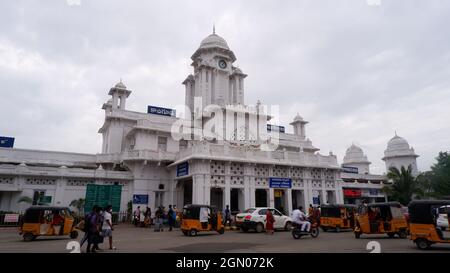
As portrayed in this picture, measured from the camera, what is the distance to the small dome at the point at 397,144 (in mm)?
49719

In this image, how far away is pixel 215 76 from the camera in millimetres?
36781

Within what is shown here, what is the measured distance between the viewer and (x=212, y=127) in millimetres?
31641

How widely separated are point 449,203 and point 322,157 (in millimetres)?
17445

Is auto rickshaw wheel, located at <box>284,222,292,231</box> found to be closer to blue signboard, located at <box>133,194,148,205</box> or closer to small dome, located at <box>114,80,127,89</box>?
blue signboard, located at <box>133,194,148,205</box>

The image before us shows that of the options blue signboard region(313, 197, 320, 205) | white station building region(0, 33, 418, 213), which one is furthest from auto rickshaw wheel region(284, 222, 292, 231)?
blue signboard region(313, 197, 320, 205)

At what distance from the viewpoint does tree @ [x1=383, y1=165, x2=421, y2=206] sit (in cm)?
3442

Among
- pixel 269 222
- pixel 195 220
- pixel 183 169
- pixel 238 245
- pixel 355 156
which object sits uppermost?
pixel 355 156

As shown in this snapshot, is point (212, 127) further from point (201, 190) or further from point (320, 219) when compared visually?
point (320, 219)

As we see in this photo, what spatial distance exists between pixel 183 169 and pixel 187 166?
757mm

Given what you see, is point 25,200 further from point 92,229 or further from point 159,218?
point 92,229

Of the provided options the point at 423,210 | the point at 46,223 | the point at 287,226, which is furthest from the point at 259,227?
the point at 46,223

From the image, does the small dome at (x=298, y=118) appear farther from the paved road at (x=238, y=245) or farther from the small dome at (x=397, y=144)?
the paved road at (x=238, y=245)

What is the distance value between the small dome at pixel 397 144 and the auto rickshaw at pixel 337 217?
38.0 metres
